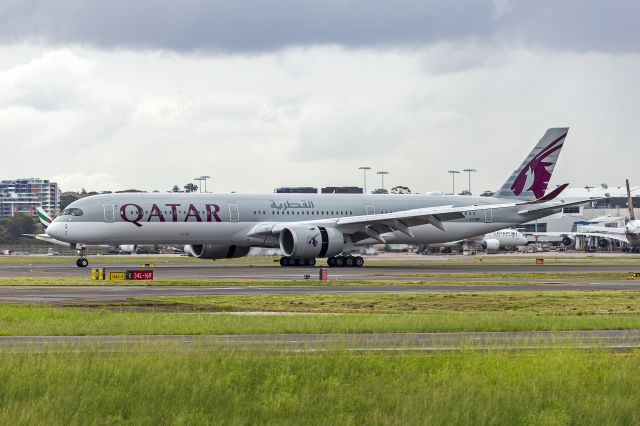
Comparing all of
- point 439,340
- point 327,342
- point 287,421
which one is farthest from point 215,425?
point 439,340

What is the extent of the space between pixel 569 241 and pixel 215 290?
444 feet

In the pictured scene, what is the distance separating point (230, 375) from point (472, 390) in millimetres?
4282

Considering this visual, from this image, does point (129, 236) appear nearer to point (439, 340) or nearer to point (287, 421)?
point (439, 340)

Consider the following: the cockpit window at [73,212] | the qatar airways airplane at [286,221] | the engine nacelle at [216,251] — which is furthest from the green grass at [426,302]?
the engine nacelle at [216,251]

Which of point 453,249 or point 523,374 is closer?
point 523,374

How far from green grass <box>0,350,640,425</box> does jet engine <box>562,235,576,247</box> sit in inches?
6080

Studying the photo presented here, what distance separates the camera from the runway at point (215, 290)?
42.6 metres

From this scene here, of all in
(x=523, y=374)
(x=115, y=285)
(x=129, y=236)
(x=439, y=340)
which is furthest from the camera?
(x=129, y=236)

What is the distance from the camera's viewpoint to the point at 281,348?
75.6 feet

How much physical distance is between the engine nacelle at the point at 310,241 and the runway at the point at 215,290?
2152 centimetres

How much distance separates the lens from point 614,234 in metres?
157

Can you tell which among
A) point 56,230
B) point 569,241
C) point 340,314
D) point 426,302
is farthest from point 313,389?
point 569,241

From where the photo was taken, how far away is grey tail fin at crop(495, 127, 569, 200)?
87.6m

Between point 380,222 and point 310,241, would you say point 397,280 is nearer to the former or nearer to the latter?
point 310,241
